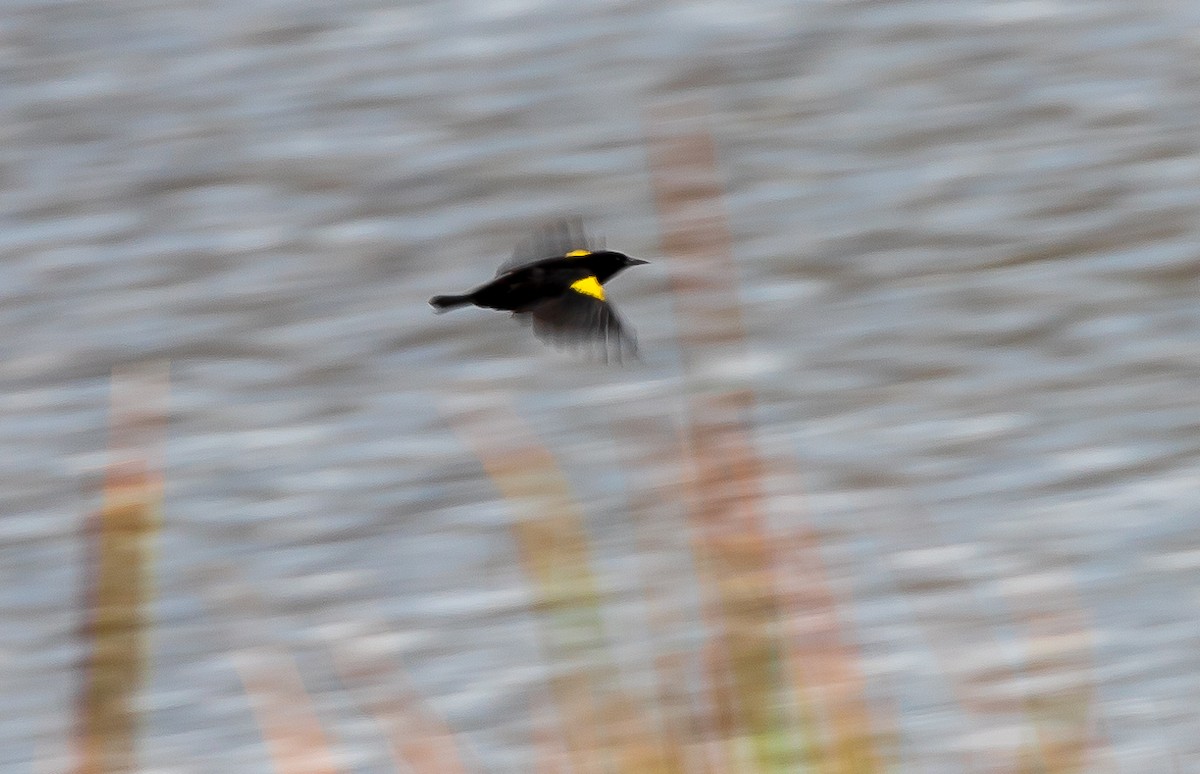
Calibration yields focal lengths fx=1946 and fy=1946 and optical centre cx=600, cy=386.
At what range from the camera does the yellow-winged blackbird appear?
1719 mm

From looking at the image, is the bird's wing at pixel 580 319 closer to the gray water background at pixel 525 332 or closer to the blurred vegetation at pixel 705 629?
the blurred vegetation at pixel 705 629

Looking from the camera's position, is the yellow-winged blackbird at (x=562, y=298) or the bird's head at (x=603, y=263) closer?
the yellow-winged blackbird at (x=562, y=298)

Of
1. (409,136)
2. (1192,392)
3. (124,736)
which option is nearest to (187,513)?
(409,136)

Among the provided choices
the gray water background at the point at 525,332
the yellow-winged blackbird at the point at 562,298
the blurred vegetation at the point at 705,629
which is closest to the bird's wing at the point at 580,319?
the yellow-winged blackbird at the point at 562,298

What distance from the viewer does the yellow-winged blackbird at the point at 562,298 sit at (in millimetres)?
1719

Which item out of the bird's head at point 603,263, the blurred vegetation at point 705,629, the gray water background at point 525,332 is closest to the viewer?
the blurred vegetation at point 705,629

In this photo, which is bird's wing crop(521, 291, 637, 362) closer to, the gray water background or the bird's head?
the bird's head

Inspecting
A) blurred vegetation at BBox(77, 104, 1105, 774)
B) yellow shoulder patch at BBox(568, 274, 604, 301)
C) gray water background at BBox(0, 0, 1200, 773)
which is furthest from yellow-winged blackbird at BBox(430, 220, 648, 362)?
gray water background at BBox(0, 0, 1200, 773)

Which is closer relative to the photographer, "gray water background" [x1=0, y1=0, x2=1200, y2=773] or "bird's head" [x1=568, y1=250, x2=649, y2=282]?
"bird's head" [x1=568, y1=250, x2=649, y2=282]

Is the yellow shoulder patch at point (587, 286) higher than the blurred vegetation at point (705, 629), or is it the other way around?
the yellow shoulder patch at point (587, 286)

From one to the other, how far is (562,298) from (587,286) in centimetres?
8

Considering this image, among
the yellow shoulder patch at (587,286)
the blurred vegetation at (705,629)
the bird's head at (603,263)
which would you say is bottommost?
the blurred vegetation at (705,629)

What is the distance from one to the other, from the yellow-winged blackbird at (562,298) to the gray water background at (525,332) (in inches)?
52.6

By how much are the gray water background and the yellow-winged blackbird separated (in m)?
1.34
